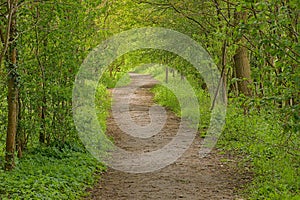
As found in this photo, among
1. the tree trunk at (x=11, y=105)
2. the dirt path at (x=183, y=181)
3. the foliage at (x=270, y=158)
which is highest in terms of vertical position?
the tree trunk at (x=11, y=105)

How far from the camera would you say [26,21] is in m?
8.47

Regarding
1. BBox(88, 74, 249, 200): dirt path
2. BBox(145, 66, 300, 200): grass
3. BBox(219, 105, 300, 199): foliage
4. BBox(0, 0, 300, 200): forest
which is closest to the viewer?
BBox(0, 0, 300, 200): forest

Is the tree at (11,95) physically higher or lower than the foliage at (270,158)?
higher

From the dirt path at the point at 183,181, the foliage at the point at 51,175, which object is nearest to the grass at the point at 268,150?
the dirt path at the point at 183,181

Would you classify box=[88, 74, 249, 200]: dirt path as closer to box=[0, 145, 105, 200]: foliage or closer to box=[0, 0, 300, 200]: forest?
box=[0, 0, 300, 200]: forest

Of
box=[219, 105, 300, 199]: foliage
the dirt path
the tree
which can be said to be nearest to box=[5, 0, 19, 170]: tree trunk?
the tree

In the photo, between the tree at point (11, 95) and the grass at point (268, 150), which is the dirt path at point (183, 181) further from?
the tree at point (11, 95)

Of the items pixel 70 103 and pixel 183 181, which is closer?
pixel 183 181

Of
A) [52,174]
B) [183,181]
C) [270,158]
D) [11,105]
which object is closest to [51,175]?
[52,174]

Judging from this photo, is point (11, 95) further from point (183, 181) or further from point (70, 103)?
point (183, 181)

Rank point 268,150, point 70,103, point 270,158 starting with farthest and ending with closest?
1. point 70,103
2. point 268,150
3. point 270,158

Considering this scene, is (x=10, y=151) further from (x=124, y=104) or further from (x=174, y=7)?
(x=124, y=104)

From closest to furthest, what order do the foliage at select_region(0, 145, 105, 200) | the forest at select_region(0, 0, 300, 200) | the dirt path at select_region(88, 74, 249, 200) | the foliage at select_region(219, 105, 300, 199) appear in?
the forest at select_region(0, 0, 300, 200), the foliage at select_region(0, 145, 105, 200), the foliage at select_region(219, 105, 300, 199), the dirt path at select_region(88, 74, 249, 200)

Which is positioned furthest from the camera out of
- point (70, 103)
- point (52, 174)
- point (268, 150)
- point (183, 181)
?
point (70, 103)
